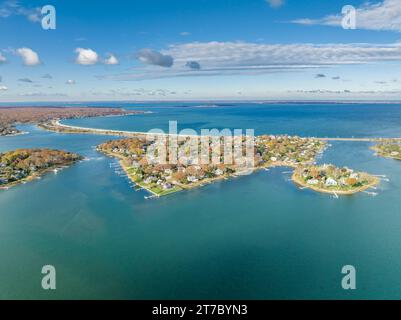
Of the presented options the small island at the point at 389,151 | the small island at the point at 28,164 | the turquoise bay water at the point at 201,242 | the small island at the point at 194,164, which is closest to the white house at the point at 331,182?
the turquoise bay water at the point at 201,242

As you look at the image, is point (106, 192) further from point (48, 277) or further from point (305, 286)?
point (305, 286)

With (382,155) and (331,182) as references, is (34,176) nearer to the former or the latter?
(331,182)

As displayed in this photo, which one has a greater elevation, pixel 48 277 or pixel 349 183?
pixel 349 183

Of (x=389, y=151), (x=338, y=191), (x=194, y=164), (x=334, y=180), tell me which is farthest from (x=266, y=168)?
(x=389, y=151)

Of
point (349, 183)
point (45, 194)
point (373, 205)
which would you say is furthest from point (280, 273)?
point (45, 194)

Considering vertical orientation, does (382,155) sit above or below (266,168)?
above

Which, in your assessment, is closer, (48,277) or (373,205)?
(48,277)

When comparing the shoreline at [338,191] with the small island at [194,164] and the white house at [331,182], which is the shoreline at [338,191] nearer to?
the white house at [331,182]

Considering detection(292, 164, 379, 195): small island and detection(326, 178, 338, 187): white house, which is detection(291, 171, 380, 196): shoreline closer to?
detection(292, 164, 379, 195): small island
